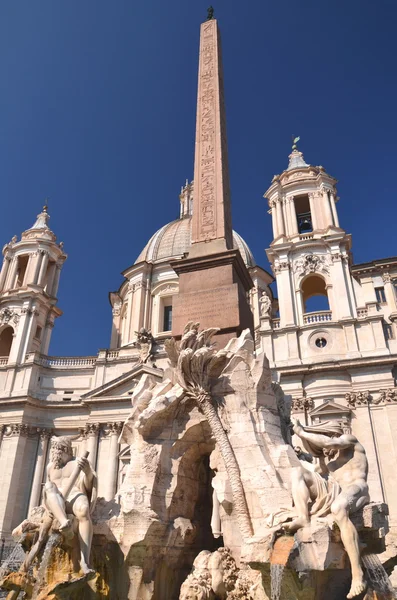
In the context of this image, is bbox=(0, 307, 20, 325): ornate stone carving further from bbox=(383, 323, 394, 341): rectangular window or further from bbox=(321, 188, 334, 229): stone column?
bbox=(383, 323, 394, 341): rectangular window

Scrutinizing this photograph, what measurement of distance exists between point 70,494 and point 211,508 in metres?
2.43

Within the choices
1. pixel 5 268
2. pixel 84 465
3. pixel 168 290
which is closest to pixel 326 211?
pixel 168 290

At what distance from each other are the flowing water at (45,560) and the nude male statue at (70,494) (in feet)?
0.63

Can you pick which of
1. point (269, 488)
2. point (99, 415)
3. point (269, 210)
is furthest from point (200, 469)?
point (269, 210)

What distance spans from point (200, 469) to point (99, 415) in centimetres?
2088

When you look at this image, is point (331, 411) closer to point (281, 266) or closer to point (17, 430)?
point (281, 266)

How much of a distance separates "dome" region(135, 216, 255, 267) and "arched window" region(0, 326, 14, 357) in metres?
11.3

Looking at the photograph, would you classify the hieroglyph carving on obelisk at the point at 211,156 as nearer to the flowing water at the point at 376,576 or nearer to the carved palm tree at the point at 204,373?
the carved palm tree at the point at 204,373

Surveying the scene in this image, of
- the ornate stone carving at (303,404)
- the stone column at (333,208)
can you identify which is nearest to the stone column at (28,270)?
the ornate stone carving at (303,404)

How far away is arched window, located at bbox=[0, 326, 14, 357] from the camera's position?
32.9 metres

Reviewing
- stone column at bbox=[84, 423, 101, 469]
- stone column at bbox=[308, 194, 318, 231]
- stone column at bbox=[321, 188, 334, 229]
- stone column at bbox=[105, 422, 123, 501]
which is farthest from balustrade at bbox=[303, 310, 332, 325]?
stone column at bbox=[84, 423, 101, 469]

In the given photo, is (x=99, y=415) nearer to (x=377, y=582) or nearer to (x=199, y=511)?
(x=199, y=511)

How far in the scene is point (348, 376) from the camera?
23.4m

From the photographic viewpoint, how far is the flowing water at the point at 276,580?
4852 mm
